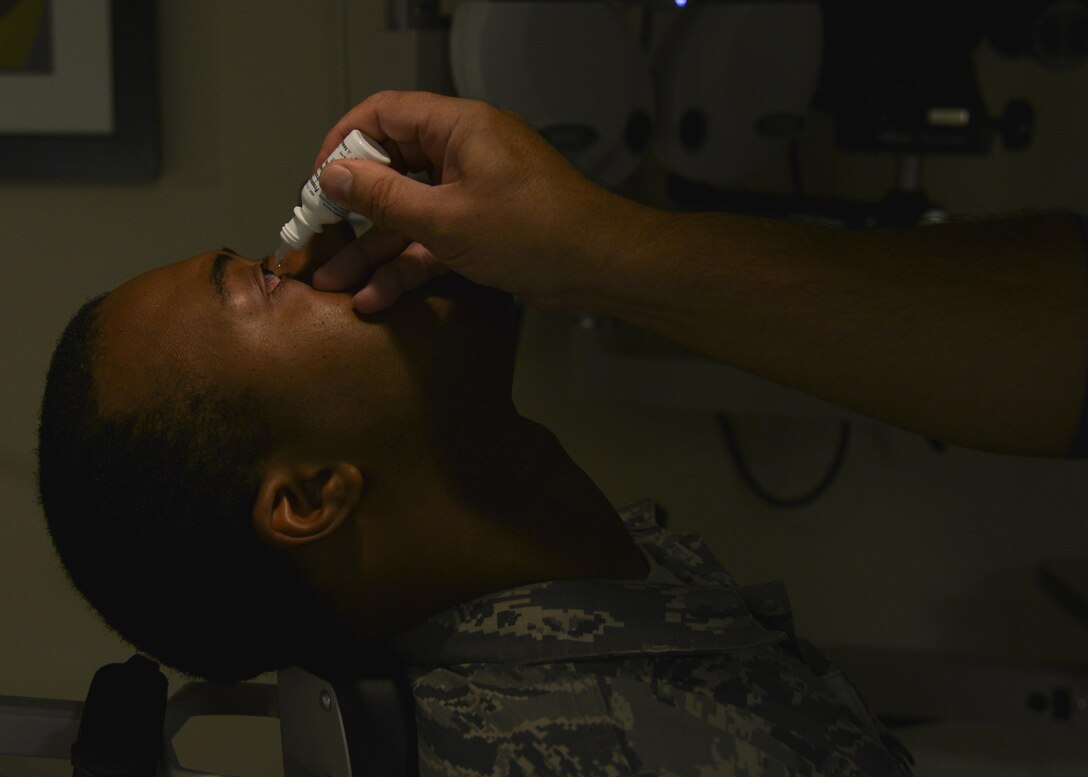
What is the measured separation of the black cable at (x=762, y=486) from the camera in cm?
188

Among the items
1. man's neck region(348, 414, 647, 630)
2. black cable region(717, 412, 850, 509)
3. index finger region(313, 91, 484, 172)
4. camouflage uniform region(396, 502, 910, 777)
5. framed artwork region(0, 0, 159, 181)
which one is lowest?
black cable region(717, 412, 850, 509)

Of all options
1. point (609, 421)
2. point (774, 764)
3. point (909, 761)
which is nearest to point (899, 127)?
point (609, 421)

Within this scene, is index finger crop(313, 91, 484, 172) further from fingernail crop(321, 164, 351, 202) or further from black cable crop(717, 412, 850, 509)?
black cable crop(717, 412, 850, 509)

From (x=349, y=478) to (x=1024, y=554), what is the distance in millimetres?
1533

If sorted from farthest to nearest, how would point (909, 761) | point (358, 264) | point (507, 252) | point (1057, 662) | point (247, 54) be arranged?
point (1057, 662)
point (247, 54)
point (909, 761)
point (358, 264)
point (507, 252)

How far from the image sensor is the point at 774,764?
790 millimetres

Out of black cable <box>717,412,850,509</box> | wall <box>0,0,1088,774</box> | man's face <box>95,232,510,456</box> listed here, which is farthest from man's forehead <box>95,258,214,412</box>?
black cable <box>717,412,850,509</box>

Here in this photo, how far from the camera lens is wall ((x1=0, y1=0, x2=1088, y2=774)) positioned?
1.62 meters

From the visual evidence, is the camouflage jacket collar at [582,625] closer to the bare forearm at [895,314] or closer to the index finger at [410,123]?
the bare forearm at [895,314]

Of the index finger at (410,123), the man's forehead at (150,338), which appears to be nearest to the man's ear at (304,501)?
the man's forehead at (150,338)

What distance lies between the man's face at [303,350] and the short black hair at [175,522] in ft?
0.06

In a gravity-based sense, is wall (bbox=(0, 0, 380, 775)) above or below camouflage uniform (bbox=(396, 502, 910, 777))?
above

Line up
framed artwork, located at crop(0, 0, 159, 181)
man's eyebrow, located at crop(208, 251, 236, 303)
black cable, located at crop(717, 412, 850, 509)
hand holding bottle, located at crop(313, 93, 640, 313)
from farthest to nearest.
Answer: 1. black cable, located at crop(717, 412, 850, 509)
2. framed artwork, located at crop(0, 0, 159, 181)
3. man's eyebrow, located at crop(208, 251, 236, 303)
4. hand holding bottle, located at crop(313, 93, 640, 313)

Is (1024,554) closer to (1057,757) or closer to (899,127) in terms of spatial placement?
(1057,757)
